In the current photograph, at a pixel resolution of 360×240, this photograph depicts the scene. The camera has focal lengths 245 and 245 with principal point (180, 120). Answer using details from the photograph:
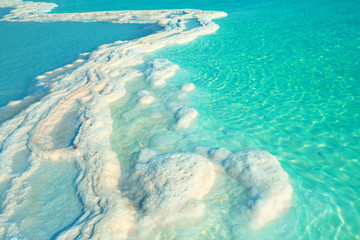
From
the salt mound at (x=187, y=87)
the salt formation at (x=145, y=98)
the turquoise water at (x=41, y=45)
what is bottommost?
the turquoise water at (x=41, y=45)

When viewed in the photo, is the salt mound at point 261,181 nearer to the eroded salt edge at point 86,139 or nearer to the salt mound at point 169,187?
the salt mound at point 169,187

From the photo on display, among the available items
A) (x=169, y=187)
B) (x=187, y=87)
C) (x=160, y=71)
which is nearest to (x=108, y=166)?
(x=169, y=187)

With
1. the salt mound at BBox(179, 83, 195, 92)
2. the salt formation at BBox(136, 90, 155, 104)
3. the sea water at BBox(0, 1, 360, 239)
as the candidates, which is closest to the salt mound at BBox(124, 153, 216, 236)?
the sea water at BBox(0, 1, 360, 239)

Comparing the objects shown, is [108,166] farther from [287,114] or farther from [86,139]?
[287,114]

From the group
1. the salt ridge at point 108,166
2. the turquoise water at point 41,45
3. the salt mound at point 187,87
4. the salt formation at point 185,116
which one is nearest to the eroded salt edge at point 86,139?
the salt ridge at point 108,166

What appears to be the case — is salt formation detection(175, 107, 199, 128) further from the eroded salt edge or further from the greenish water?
the eroded salt edge

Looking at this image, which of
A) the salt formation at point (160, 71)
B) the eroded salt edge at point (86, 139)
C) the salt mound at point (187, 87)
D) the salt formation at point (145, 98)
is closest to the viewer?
the eroded salt edge at point (86, 139)

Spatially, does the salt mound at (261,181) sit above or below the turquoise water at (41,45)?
above
